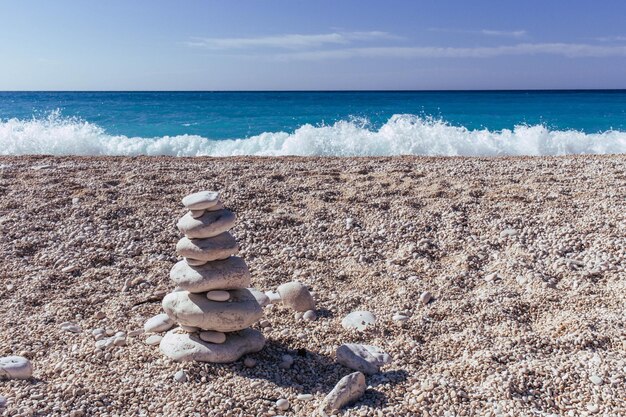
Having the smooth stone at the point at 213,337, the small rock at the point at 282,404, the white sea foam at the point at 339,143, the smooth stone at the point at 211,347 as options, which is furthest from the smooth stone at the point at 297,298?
the white sea foam at the point at 339,143

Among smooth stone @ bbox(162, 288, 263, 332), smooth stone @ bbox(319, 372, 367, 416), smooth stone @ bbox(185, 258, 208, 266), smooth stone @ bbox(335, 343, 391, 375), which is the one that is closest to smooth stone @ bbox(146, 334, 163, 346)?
smooth stone @ bbox(162, 288, 263, 332)

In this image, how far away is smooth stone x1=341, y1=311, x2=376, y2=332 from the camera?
4.51 m

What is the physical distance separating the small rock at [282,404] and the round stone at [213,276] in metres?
0.92

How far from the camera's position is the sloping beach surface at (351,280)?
3533 mm

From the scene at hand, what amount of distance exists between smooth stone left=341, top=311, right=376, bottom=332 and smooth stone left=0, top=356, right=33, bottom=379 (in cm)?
225

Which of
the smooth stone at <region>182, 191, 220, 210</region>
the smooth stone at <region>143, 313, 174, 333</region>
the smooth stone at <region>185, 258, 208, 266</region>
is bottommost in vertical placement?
the smooth stone at <region>143, 313, 174, 333</region>

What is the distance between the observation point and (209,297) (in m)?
3.95

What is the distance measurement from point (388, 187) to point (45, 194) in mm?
4620

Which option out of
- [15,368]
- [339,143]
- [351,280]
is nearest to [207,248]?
[15,368]

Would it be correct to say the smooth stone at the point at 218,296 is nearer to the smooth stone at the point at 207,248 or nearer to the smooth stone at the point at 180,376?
the smooth stone at the point at 207,248

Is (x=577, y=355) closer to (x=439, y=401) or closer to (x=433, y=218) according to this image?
(x=439, y=401)

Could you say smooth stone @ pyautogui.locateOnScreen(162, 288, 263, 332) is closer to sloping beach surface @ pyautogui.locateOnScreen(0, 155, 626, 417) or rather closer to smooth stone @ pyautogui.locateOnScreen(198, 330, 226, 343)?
smooth stone @ pyautogui.locateOnScreen(198, 330, 226, 343)

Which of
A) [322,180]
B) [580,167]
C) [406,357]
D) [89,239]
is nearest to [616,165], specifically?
[580,167]

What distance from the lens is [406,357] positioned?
159 inches
